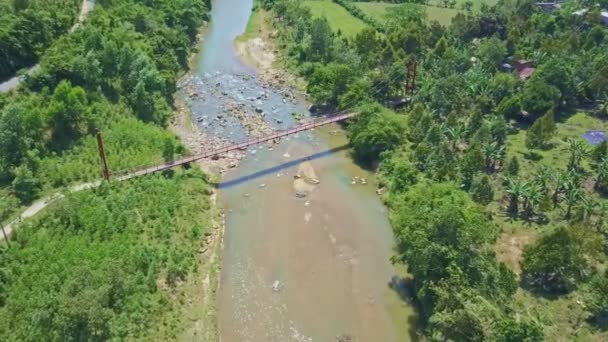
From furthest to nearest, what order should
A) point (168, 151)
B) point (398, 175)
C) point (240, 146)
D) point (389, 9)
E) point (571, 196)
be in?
point (389, 9), point (240, 146), point (168, 151), point (398, 175), point (571, 196)

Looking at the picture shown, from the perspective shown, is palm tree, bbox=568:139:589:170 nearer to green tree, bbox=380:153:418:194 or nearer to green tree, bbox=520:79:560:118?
green tree, bbox=520:79:560:118

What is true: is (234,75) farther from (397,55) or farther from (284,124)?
(397,55)

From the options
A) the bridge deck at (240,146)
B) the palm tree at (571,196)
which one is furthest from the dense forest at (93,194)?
the palm tree at (571,196)

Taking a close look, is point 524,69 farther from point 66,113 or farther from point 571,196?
point 66,113

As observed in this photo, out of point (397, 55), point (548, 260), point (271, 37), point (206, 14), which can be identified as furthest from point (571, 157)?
point (206, 14)

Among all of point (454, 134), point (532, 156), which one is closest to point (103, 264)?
point (454, 134)

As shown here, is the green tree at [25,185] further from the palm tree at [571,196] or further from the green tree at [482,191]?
the palm tree at [571,196]
